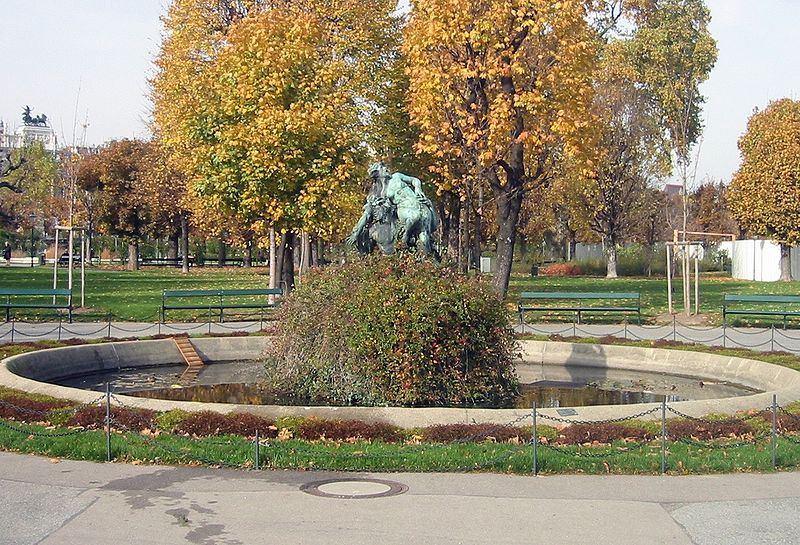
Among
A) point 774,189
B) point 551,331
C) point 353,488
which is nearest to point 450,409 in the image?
point 353,488

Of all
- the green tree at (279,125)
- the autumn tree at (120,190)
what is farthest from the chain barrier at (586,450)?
the autumn tree at (120,190)

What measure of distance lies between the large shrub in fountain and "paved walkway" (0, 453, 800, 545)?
3809 millimetres

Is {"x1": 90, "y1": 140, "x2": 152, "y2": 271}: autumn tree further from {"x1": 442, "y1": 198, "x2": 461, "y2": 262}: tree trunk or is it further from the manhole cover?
the manhole cover

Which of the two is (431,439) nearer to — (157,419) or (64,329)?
(157,419)

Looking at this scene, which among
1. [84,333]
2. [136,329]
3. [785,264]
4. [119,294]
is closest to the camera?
[84,333]

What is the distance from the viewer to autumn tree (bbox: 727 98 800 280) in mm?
54125

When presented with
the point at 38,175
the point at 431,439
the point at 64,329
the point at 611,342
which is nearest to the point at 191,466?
the point at 431,439

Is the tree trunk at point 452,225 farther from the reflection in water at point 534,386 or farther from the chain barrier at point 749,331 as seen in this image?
the reflection in water at point 534,386

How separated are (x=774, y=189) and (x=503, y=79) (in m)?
32.1

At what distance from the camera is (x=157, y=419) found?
38.5 ft

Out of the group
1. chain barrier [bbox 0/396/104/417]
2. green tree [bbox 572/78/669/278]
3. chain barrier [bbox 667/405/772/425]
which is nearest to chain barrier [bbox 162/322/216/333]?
chain barrier [bbox 0/396/104/417]

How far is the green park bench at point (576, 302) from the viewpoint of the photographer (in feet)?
86.6

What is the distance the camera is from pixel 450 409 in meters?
11.9

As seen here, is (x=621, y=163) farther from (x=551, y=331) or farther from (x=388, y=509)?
(x=388, y=509)
